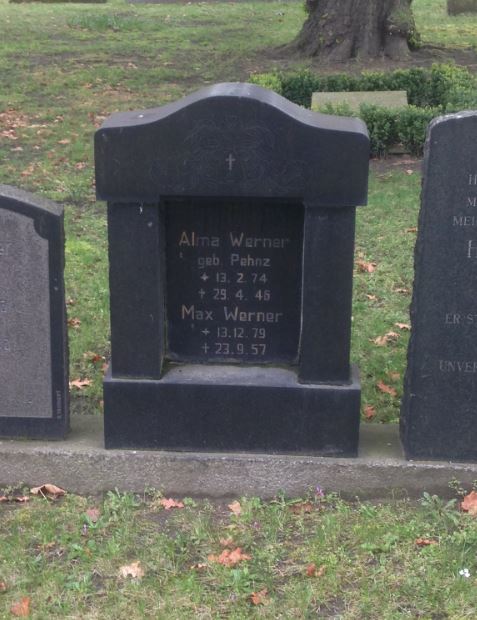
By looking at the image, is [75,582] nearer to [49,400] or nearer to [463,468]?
[49,400]

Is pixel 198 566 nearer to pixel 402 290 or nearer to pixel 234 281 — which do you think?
pixel 234 281

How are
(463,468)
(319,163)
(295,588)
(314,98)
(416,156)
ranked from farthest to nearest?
(314,98) → (416,156) → (463,468) → (319,163) → (295,588)

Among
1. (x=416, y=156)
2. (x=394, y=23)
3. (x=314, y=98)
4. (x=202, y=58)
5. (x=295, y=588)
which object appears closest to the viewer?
(x=295, y=588)

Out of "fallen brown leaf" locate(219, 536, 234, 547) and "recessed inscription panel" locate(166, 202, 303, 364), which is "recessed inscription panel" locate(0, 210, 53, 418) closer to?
"recessed inscription panel" locate(166, 202, 303, 364)

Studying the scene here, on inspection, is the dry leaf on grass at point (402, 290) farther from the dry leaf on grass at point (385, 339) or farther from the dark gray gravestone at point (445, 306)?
the dark gray gravestone at point (445, 306)

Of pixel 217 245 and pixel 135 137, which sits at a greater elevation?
pixel 135 137

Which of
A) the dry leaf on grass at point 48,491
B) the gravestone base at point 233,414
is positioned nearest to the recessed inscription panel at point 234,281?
the gravestone base at point 233,414

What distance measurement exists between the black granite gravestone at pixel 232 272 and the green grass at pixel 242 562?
1.16 feet

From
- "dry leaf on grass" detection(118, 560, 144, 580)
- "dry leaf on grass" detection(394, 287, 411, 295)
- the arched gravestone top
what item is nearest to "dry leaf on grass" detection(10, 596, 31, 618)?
"dry leaf on grass" detection(118, 560, 144, 580)

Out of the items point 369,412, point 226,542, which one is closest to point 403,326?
point 369,412

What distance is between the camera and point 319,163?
3928 millimetres

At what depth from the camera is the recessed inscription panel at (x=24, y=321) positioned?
415 cm

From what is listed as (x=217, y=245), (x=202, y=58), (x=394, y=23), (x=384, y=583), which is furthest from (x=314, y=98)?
(x=384, y=583)

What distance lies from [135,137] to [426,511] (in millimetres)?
2035
